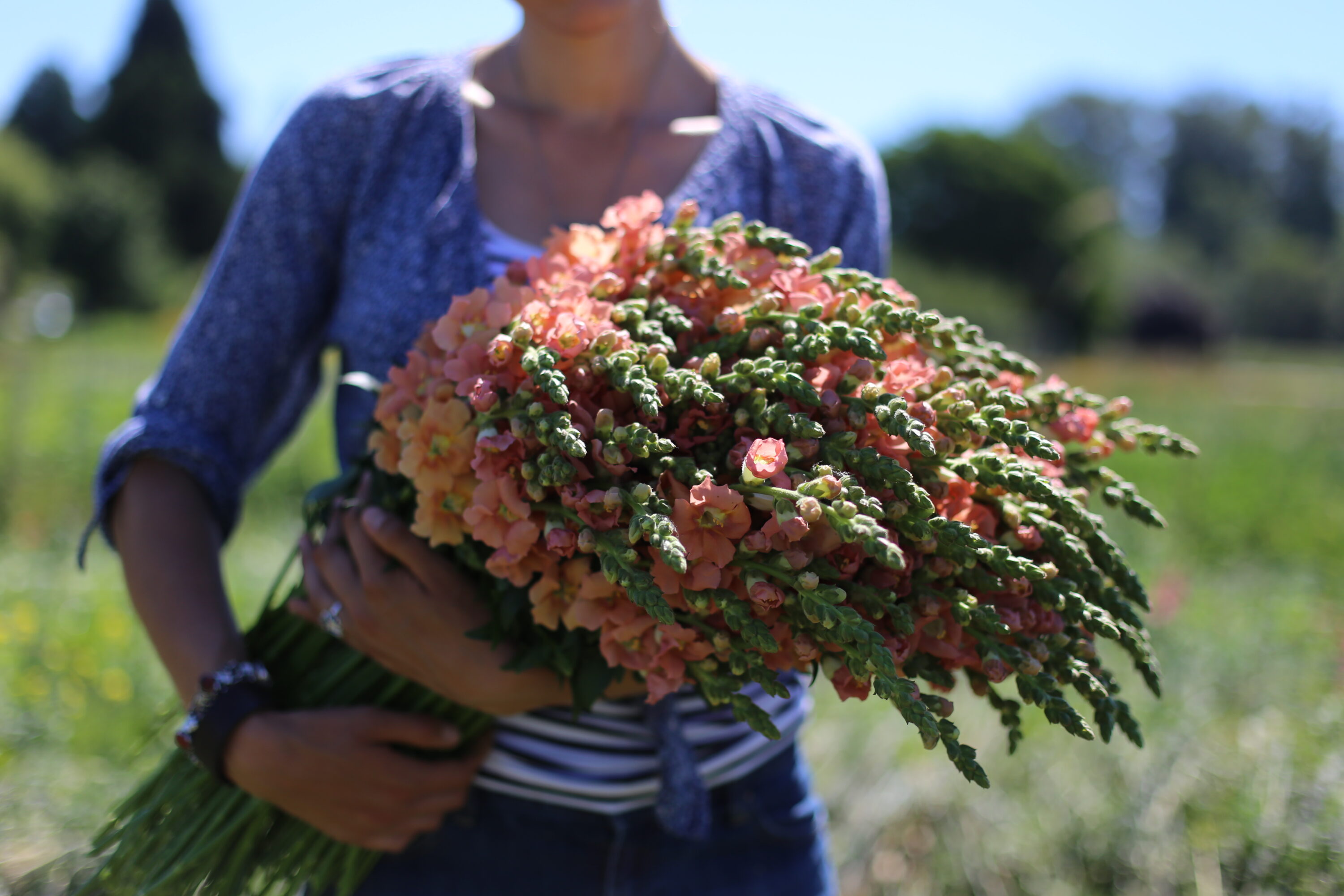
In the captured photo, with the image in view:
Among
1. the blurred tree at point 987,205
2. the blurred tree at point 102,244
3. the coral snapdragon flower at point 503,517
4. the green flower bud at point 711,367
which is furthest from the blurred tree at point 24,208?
the blurred tree at point 987,205

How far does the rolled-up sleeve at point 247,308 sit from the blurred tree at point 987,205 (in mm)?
44881

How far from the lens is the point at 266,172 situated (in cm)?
129

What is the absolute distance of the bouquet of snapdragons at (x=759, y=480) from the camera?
77 cm

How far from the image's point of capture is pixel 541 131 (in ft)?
4.75

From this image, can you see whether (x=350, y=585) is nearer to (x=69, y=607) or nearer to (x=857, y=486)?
(x=857, y=486)

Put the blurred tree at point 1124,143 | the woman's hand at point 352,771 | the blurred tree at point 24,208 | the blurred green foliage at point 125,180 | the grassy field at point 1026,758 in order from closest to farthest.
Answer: the woman's hand at point 352,771 < the grassy field at point 1026,758 < the blurred tree at point 24,208 < the blurred green foliage at point 125,180 < the blurred tree at point 1124,143

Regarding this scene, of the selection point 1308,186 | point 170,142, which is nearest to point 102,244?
point 170,142

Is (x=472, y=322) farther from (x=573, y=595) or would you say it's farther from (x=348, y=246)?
(x=348, y=246)

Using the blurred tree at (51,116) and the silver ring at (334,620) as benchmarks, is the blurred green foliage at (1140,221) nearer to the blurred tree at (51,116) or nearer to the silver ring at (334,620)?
the silver ring at (334,620)

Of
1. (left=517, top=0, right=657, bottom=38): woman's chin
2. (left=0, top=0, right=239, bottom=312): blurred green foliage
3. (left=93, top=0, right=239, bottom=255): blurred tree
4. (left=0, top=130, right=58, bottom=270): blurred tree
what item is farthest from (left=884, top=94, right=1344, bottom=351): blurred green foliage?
(left=517, top=0, right=657, bottom=38): woman's chin

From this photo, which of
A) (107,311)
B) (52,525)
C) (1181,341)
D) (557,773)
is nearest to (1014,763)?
(557,773)

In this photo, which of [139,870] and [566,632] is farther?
[139,870]

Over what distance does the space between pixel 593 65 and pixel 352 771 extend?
1.09m

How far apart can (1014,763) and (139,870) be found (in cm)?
295
